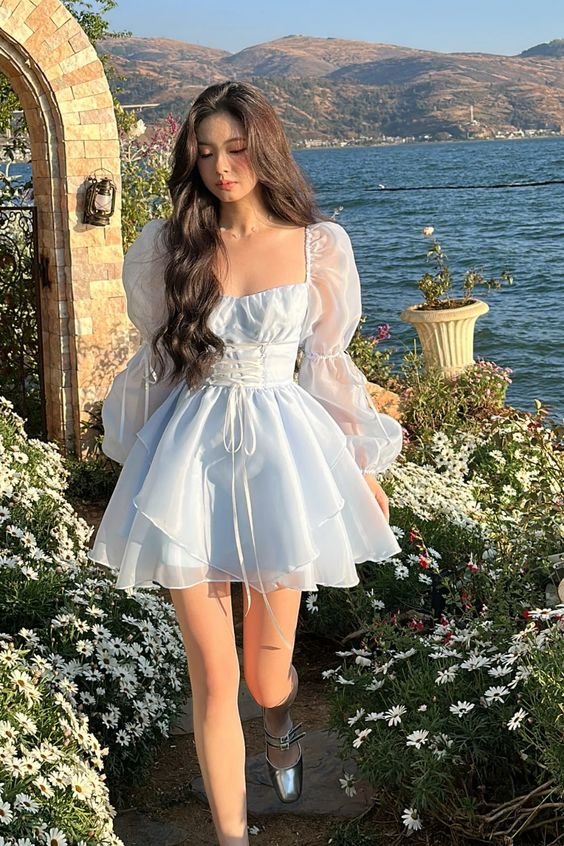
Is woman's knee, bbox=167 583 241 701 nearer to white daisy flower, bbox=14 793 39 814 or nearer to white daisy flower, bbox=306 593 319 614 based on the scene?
white daisy flower, bbox=14 793 39 814

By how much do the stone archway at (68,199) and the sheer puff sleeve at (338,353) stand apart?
364cm

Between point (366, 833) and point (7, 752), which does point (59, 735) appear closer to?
point (7, 752)

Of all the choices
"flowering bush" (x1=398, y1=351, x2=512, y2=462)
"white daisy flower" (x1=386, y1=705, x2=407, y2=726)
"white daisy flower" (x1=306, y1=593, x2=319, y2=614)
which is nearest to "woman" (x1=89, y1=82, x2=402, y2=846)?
"white daisy flower" (x1=386, y1=705, x2=407, y2=726)

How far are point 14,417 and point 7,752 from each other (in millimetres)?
3442

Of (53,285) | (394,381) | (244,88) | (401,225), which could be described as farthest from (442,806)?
(401,225)

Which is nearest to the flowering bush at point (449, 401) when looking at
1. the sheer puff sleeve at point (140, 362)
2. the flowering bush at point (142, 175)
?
the flowering bush at point (142, 175)

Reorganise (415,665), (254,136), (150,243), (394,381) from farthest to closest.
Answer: (394,381) → (415,665) → (150,243) → (254,136)

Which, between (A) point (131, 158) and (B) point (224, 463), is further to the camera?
(A) point (131, 158)

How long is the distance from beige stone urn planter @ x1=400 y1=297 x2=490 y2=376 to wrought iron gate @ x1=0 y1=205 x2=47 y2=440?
3.51 metres

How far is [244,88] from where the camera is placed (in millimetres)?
2604

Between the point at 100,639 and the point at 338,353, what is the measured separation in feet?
3.79

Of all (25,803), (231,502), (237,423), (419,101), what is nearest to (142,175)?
(237,423)

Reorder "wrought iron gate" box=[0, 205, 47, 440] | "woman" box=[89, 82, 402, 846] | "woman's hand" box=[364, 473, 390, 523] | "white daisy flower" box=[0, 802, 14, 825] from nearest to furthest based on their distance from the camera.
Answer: "white daisy flower" box=[0, 802, 14, 825] → "woman" box=[89, 82, 402, 846] → "woman's hand" box=[364, 473, 390, 523] → "wrought iron gate" box=[0, 205, 47, 440]

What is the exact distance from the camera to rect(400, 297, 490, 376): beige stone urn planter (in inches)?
349
